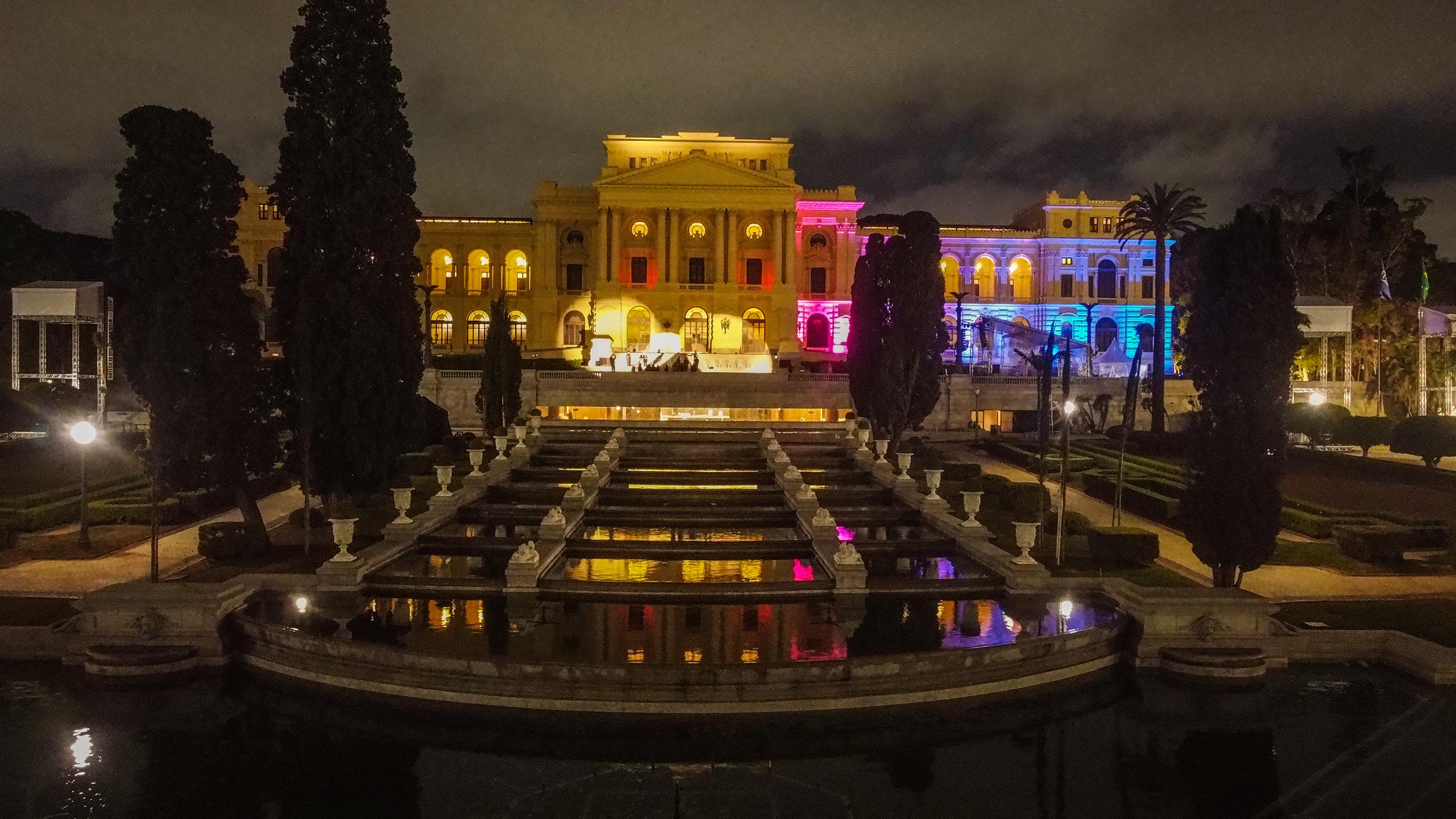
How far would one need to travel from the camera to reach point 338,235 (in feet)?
68.0

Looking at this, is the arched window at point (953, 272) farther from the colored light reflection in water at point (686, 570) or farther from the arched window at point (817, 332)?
the colored light reflection in water at point (686, 570)

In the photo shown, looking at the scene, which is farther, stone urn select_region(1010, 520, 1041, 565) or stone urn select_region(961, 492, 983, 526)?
stone urn select_region(961, 492, 983, 526)

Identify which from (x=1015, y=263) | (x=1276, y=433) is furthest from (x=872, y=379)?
(x=1015, y=263)

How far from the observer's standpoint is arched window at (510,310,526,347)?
76625mm

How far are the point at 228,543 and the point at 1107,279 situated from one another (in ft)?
255

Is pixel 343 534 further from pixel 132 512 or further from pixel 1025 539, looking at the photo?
pixel 1025 539

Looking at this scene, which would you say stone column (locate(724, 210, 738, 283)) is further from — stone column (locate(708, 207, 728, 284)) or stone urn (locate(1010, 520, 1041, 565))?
stone urn (locate(1010, 520, 1041, 565))

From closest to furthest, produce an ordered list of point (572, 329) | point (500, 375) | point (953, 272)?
point (500, 375) < point (572, 329) < point (953, 272)

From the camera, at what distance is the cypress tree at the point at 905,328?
3200 centimetres

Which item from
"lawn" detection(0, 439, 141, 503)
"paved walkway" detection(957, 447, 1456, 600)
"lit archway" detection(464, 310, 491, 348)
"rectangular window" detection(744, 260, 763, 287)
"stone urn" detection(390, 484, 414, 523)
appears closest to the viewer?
"paved walkway" detection(957, 447, 1456, 600)

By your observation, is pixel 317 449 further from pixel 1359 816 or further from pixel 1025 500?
pixel 1359 816

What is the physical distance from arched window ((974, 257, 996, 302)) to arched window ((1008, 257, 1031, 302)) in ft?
4.48

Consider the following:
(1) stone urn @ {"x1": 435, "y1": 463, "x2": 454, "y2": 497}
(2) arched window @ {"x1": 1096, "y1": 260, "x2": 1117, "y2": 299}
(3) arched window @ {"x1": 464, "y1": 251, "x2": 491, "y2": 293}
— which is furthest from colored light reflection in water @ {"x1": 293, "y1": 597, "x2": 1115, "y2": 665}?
(2) arched window @ {"x1": 1096, "y1": 260, "x2": 1117, "y2": 299}

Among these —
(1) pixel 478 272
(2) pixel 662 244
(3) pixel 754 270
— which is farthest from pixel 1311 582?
(1) pixel 478 272
